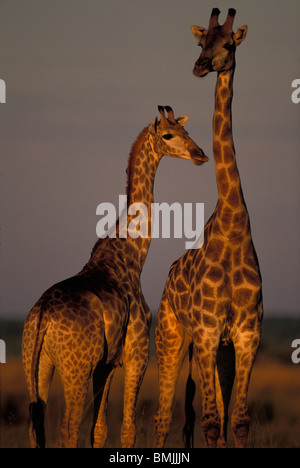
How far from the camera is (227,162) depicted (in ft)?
36.3

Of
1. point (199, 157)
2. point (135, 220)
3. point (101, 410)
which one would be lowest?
point (101, 410)

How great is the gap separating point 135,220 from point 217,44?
120 inches

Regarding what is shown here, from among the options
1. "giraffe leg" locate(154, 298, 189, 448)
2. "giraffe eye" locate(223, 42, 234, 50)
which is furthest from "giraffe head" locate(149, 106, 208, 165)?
"giraffe leg" locate(154, 298, 189, 448)

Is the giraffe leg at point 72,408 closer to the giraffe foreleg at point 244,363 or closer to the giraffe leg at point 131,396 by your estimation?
the giraffe leg at point 131,396

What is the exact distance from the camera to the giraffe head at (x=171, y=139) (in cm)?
1253

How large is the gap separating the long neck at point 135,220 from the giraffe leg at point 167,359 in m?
0.77

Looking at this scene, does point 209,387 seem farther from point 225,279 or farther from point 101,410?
point 101,410

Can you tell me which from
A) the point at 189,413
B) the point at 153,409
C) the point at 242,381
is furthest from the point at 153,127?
the point at 153,409

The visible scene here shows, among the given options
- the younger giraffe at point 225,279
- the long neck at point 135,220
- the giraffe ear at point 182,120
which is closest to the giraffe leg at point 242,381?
the younger giraffe at point 225,279

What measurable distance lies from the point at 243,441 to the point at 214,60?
4.85 meters

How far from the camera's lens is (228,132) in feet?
36.3

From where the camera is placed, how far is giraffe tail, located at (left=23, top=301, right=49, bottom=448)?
10688mm
